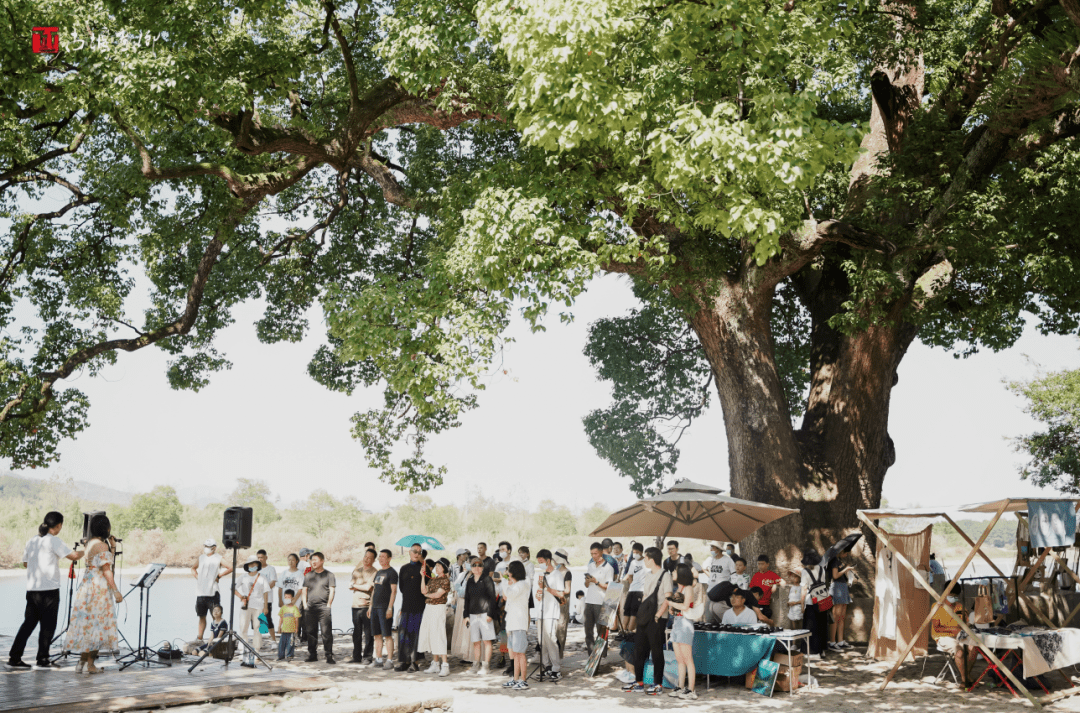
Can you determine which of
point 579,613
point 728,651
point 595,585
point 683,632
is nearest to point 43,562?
point 683,632

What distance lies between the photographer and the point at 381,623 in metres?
11.3

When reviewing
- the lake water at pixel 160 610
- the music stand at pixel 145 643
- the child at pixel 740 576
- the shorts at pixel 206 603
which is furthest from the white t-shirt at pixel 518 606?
the shorts at pixel 206 603

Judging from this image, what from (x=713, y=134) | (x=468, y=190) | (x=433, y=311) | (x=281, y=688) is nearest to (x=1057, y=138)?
(x=713, y=134)

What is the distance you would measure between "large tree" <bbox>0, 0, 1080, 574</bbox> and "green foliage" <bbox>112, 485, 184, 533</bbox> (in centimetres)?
4931

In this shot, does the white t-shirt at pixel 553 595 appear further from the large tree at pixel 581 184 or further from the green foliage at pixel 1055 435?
the green foliage at pixel 1055 435

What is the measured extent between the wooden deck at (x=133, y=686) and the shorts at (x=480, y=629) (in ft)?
8.04

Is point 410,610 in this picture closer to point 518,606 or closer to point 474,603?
point 474,603

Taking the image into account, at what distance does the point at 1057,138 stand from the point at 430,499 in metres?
64.8

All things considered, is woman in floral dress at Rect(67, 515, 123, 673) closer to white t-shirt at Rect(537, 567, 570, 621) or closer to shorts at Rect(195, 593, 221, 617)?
shorts at Rect(195, 593, 221, 617)

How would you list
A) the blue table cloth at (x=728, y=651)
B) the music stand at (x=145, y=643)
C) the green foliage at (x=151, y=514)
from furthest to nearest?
the green foliage at (x=151, y=514) < the music stand at (x=145, y=643) < the blue table cloth at (x=728, y=651)

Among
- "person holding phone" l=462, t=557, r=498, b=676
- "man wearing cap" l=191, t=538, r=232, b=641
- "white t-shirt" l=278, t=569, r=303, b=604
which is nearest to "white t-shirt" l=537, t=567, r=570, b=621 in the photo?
"person holding phone" l=462, t=557, r=498, b=676

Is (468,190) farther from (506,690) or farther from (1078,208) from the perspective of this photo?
(1078,208)

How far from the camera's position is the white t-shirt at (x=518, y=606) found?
9.84 meters

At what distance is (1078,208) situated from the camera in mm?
10844
